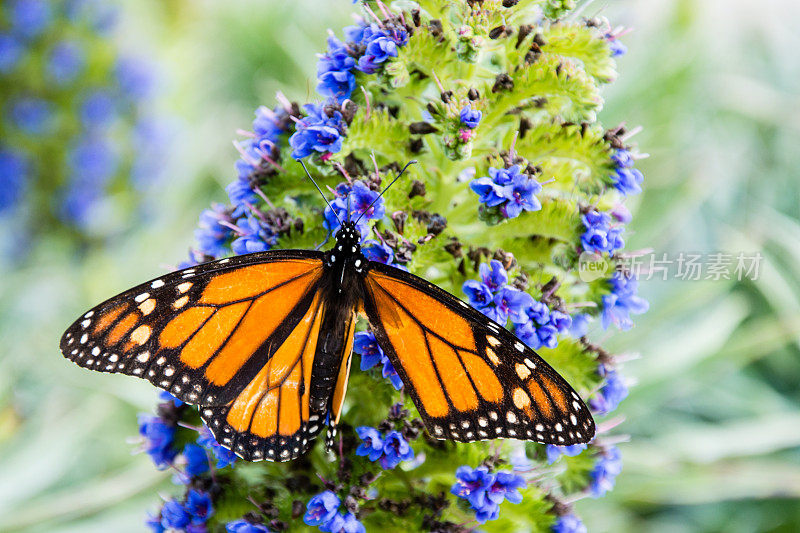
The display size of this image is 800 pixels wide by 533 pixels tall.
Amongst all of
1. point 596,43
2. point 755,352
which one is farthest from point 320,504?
point 755,352

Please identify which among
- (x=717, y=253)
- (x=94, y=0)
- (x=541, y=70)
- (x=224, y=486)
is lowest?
(x=224, y=486)

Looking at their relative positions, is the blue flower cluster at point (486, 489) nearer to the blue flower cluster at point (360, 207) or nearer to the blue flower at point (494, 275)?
the blue flower at point (494, 275)

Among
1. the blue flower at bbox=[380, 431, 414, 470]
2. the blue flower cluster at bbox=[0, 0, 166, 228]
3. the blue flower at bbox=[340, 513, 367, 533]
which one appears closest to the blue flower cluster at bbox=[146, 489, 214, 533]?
the blue flower at bbox=[340, 513, 367, 533]

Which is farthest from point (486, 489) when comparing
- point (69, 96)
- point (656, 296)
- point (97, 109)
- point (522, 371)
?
point (69, 96)

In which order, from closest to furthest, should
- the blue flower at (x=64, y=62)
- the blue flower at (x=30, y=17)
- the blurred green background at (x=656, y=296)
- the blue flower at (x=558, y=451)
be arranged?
1. the blue flower at (x=558, y=451)
2. the blurred green background at (x=656, y=296)
3. the blue flower at (x=30, y=17)
4. the blue flower at (x=64, y=62)

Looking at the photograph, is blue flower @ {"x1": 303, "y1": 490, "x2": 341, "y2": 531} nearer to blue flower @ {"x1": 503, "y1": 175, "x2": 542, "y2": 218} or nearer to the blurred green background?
blue flower @ {"x1": 503, "y1": 175, "x2": 542, "y2": 218}

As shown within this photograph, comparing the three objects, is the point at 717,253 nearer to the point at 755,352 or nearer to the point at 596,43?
the point at 755,352

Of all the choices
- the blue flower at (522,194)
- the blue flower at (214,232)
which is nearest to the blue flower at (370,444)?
the blue flower at (522,194)

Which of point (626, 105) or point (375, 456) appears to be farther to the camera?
point (626, 105)
